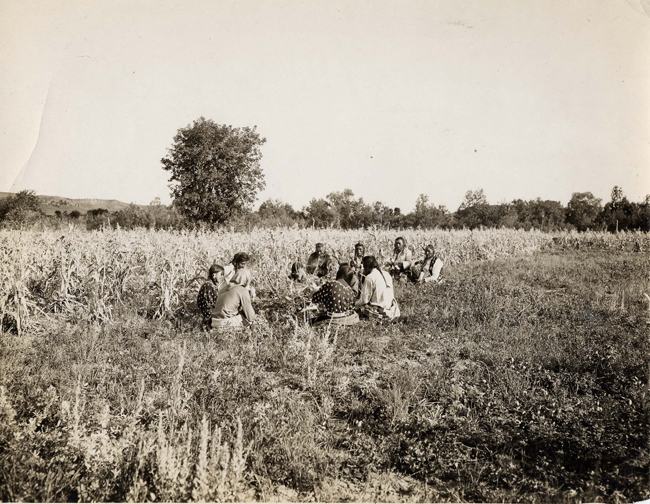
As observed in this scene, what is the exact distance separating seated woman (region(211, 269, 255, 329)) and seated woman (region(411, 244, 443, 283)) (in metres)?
4.87

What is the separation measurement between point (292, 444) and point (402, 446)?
37.4 inches

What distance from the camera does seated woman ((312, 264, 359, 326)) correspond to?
6059mm

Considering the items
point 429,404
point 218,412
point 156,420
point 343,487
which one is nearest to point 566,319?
point 429,404

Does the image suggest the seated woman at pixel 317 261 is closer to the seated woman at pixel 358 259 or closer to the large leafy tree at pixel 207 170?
the seated woman at pixel 358 259

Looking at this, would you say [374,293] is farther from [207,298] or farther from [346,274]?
[207,298]

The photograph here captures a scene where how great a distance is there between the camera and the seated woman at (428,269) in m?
9.35

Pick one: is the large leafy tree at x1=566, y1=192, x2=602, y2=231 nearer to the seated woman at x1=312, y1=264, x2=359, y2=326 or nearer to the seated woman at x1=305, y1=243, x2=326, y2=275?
the seated woman at x1=305, y1=243, x2=326, y2=275

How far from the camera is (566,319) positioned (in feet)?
21.9

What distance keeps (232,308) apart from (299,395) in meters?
2.06

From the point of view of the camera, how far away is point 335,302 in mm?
6074

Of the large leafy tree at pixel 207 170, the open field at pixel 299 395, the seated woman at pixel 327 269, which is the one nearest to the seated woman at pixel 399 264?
the open field at pixel 299 395

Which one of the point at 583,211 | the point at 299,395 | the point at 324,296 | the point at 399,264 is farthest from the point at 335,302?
the point at 583,211

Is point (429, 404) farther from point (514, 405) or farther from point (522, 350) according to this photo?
point (522, 350)

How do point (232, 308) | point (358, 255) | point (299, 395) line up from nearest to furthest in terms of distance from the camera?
point (299, 395)
point (232, 308)
point (358, 255)
